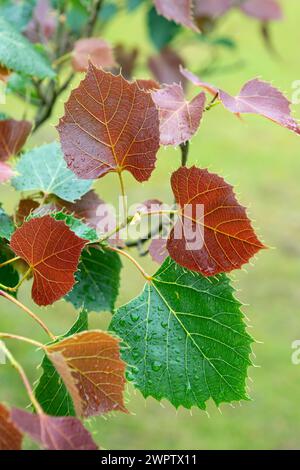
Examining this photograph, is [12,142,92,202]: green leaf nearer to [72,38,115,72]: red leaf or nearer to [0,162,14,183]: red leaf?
[0,162,14,183]: red leaf

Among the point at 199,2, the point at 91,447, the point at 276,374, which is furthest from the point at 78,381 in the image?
the point at 276,374

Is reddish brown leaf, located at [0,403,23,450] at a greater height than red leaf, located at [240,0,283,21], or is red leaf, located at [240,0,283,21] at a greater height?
red leaf, located at [240,0,283,21]

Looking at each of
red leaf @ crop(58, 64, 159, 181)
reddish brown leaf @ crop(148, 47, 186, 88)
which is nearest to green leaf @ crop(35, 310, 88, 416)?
red leaf @ crop(58, 64, 159, 181)

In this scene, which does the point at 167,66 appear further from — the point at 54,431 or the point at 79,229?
the point at 54,431

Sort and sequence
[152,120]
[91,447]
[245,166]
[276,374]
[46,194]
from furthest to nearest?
[245,166], [276,374], [46,194], [152,120], [91,447]

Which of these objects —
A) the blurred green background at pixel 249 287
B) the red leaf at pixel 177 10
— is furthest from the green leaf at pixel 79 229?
the blurred green background at pixel 249 287

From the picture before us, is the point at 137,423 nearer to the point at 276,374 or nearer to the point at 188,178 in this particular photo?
the point at 276,374
